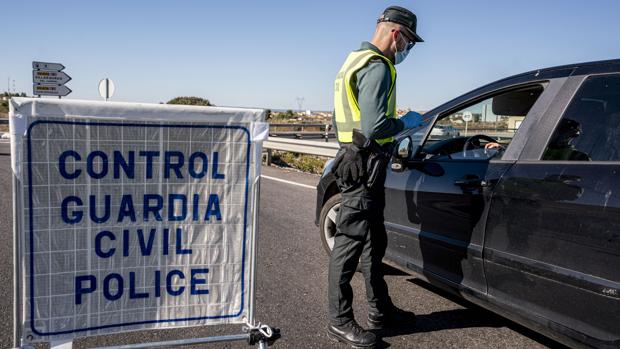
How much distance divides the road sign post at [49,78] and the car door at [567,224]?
20.5 metres

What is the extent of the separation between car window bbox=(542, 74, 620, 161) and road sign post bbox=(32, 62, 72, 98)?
2059cm

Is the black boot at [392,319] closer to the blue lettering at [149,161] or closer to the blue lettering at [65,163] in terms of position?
the blue lettering at [149,161]

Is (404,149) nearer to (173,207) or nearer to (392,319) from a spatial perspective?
(392,319)

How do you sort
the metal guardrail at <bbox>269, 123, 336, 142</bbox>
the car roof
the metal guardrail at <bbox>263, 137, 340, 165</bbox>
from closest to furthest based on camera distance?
1. the car roof
2. the metal guardrail at <bbox>263, 137, 340, 165</bbox>
3. the metal guardrail at <bbox>269, 123, 336, 142</bbox>

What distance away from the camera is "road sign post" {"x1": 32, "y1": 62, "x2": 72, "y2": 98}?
65.8 ft

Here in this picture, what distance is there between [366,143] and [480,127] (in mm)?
1292

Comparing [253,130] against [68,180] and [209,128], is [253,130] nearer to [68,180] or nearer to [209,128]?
[209,128]

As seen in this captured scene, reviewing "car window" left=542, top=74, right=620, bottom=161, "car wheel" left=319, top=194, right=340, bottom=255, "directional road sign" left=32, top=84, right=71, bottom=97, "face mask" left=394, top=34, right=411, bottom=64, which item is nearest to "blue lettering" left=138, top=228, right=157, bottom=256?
"face mask" left=394, top=34, right=411, bottom=64

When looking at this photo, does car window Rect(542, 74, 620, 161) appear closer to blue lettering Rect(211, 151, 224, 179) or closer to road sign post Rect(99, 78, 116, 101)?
blue lettering Rect(211, 151, 224, 179)

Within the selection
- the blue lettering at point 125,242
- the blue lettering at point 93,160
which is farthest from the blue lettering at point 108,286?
the blue lettering at point 93,160

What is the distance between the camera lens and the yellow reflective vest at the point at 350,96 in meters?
3.01

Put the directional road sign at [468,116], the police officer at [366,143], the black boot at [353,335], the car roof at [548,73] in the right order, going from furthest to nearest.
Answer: the directional road sign at [468,116] → the black boot at [353,335] → the police officer at [366,143] → the car roof at [548,73]

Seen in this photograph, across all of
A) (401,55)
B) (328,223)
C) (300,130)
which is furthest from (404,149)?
(300,130)

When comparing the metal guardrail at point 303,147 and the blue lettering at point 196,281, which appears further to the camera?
the metal guardrail at point 303,147
